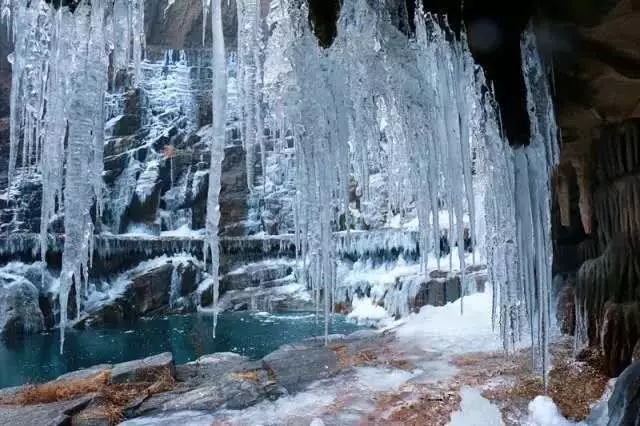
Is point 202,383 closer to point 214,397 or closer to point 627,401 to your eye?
point 214,397

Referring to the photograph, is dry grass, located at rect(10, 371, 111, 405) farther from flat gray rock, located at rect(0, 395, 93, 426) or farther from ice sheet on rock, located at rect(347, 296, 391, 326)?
ice sheet on rock, located at rect(347, 296, 391, 326)

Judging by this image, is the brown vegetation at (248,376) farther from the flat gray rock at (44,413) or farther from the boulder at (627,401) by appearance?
the boulder at (627,401)

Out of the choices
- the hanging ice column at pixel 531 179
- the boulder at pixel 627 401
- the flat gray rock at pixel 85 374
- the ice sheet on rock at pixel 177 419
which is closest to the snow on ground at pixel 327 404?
the ice sheet on rock at pixel 177 419

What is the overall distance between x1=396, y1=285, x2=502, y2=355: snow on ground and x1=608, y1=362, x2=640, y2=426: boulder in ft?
12.8

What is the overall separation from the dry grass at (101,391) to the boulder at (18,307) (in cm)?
1134

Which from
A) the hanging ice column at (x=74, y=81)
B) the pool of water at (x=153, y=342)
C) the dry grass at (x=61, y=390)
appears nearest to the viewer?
the hanging ice column at (x=74, y=81)

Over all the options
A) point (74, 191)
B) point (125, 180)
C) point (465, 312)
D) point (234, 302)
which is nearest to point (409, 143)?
point (74, 191)

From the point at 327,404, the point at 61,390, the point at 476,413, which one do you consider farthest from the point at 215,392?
the point at 476,413

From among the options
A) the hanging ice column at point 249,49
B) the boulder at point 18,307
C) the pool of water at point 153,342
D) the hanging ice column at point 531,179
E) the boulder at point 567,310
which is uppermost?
the hanging ice column at point 249,49

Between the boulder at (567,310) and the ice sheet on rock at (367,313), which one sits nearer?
the boulder at (567,310)

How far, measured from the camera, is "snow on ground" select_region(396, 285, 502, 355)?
810cm

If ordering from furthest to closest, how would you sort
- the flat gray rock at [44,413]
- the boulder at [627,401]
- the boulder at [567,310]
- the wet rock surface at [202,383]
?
the boulder at [567,310] < the wet rock surface at [202,383] < the flat gray rock at [44,413] < the boulder at [627,401]

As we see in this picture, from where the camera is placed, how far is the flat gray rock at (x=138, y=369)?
707 centimetres

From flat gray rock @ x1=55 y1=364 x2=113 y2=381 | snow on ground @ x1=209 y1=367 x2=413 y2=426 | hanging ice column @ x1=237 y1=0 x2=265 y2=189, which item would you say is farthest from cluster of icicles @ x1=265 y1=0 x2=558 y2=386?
flat gray rock @ x1=55 y1=364 x2=113 y2=381
